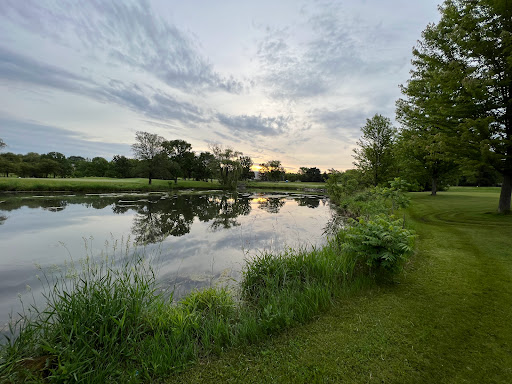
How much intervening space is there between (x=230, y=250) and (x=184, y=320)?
5186 mm

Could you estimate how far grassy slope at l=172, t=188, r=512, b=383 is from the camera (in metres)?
2.70

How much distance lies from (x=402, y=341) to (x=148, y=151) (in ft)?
175

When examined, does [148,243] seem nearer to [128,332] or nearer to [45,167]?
[128,332]

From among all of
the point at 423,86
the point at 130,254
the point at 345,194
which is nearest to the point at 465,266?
the point at 130,254

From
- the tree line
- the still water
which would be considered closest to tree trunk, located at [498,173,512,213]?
the still water

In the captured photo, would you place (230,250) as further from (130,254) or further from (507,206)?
(507,206)

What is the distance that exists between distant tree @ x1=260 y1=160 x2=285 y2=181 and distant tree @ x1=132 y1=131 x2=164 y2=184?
6868cm

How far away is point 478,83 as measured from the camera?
8.83 metres

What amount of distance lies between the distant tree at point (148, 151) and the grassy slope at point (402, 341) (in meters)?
50.1

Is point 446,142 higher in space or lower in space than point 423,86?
lower

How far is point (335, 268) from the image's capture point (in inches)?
204

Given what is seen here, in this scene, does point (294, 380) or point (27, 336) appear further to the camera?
point (27, 336)

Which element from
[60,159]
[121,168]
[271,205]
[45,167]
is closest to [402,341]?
[271,205]

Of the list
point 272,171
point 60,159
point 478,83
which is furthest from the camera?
point 272,171
